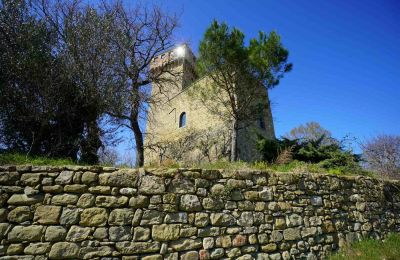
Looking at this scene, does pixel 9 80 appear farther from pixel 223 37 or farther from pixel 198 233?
pixel 223 37

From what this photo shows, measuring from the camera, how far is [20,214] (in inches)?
139

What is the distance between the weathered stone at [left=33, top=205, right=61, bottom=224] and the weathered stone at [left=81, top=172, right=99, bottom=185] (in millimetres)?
522

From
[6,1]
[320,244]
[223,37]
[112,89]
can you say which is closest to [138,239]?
[320,244]

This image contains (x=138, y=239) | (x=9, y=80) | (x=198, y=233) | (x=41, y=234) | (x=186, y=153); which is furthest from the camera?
(x=186, y=153)

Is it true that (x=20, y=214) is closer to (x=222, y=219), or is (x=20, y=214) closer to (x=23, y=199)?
(x=23, y=199)

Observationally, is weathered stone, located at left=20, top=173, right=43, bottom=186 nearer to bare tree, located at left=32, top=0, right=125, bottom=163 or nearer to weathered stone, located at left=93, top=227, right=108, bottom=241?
weathered stone, located at left=93, top=227, right=108, bottom=241

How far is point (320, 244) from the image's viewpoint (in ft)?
16.5

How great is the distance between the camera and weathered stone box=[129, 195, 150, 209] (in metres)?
3.97

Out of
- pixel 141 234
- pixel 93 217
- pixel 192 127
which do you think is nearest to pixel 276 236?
pixel 141 234

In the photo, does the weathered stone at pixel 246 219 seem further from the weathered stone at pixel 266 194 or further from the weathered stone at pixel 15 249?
the weathered stone at pixel 15 249

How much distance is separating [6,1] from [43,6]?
1278mm

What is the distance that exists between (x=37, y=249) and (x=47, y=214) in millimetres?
464

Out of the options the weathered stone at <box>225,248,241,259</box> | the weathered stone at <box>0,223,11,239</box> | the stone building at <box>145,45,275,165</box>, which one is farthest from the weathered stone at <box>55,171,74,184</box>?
the stone building at <box>145,45,275,165</box>

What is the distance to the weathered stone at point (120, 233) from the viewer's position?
3760mm
